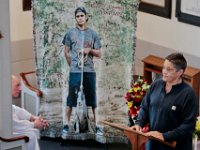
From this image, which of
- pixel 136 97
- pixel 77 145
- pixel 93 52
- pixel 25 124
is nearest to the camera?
pixel 136 97

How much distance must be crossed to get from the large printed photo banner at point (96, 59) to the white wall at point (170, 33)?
0.69 metres

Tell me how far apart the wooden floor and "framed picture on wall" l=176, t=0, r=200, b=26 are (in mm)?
1666

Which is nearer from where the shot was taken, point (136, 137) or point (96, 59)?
point (136, 137)

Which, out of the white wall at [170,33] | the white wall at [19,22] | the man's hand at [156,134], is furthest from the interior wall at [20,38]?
the man's hand at [156,134]

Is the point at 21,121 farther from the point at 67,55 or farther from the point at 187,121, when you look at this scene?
the point at 187,121

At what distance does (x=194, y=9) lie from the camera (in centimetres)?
577

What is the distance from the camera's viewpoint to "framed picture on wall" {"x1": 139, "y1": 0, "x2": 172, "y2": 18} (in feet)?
20.0

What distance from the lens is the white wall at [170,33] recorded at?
5.85 metres

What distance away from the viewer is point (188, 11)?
5.84m

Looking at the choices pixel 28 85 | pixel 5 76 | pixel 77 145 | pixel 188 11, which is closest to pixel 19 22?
pixel 28 85

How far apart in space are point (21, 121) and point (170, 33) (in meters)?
2.22

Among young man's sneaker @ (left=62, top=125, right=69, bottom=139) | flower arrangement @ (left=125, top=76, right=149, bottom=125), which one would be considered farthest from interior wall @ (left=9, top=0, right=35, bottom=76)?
flower arrangement @ (left=125, top=76, right=149, bottom=125)

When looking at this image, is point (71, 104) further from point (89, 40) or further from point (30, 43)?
Answer: point (30, 43)

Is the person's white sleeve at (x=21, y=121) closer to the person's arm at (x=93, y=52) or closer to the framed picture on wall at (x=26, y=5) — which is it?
the person's arm at (x=93, y=52)
